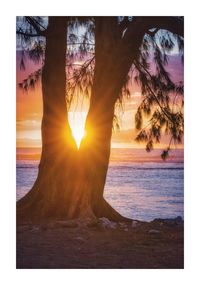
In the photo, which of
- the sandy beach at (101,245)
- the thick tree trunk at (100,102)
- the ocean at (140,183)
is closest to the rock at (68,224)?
the sandy beach at (101,245)

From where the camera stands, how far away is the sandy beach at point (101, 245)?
4.84 m

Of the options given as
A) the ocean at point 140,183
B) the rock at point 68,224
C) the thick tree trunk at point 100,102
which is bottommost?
the rock at point 68,224

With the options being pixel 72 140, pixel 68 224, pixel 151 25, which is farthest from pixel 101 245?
pixel 151 25

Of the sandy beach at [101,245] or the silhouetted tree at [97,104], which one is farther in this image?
the silhouetted tree at [97,104]

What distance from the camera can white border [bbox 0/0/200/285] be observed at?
483 cm

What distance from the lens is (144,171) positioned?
494cm
